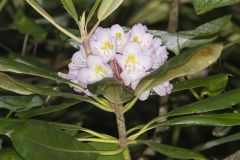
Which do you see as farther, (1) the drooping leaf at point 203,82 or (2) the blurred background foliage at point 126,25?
(2) the blurred background foliage at point 126,25

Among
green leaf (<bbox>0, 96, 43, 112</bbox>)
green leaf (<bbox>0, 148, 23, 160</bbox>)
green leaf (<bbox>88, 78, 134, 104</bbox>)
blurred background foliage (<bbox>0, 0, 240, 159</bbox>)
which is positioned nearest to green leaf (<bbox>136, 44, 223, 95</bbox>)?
green leaf (<bbox>88, 78, 134, 104</bbox>)

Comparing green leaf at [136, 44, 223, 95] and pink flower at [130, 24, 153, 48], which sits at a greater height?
pink flower at [130, 24, 153, 48]

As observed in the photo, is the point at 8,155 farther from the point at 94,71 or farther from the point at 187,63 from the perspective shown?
the point at 187,63

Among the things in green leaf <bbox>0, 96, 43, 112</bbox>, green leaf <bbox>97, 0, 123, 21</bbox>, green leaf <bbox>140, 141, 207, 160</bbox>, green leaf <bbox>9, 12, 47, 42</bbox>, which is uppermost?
green leaf <bbox>9, 12, 47, 42</bbox>

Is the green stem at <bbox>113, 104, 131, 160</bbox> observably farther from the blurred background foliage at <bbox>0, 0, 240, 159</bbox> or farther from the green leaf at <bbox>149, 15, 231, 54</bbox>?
the blurred background foliage at <bbox>0, 0, 240, 159</bbox>

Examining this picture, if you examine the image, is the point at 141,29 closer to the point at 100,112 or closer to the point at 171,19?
the point at 171,19

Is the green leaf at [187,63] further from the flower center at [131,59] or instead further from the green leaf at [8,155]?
the green leaf at [8,155]

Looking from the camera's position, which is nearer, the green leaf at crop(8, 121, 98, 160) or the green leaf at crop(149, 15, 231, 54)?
the green leaf at crop(8, 121, 98, 160)

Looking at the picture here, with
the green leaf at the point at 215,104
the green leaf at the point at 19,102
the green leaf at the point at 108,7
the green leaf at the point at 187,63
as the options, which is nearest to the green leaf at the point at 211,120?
the green leaf at the point at 215,104
